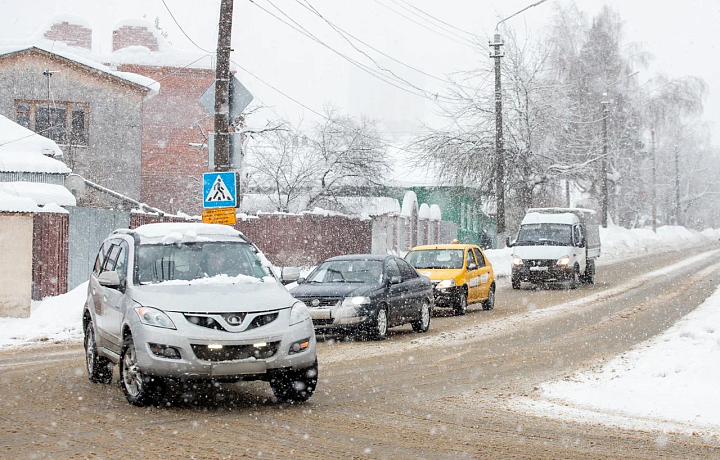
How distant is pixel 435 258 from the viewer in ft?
67.2

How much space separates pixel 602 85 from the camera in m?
57.6

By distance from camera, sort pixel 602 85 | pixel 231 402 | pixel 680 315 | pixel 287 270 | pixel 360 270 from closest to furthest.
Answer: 1. pixel 231 402
2. pixel 287 270
3. pixel 360 270
4. pixel 680 315
5. pixel 602 85

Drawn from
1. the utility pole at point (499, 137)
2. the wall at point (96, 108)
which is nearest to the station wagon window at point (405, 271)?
the wall at point (96, 108)

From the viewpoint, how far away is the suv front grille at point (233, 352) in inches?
322

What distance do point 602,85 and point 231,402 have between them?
52546mm

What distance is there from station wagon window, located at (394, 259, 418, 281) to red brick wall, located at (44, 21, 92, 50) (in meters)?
31.2

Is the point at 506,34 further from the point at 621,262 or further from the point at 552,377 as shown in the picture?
the point at 552,377

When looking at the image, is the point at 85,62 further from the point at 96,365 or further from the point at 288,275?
the point at 288,275

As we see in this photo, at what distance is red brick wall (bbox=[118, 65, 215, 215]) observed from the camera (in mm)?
40625

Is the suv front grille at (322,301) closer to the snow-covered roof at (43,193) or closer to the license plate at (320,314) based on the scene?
the license plate at (320,314)

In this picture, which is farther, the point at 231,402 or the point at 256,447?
the point at 231,402

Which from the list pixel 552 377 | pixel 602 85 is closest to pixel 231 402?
pixel 552 377

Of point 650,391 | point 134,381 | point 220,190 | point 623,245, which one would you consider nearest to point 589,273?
point 220,190

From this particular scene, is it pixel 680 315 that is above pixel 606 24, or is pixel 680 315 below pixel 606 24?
below
